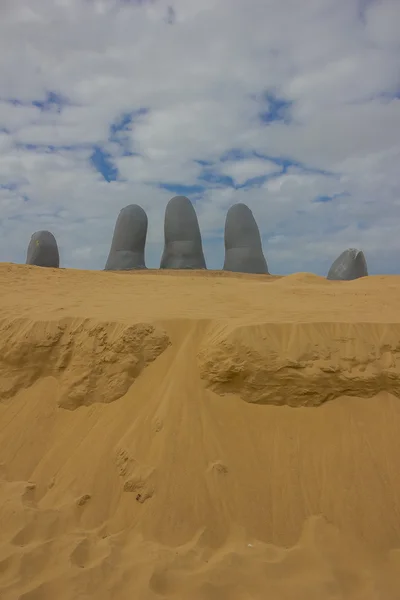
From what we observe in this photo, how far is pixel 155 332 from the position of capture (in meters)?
4.38

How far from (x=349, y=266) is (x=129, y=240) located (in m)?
7.17

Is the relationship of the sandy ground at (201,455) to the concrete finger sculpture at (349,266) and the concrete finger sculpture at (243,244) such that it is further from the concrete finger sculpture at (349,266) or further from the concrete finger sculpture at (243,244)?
the concrete finger sculpture at (243,244)

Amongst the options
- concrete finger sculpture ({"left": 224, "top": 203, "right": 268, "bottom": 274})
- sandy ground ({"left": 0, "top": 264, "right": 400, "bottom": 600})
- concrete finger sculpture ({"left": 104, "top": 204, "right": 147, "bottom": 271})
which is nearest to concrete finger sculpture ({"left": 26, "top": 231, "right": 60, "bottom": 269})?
concrete finger sculpture ({"left": 104, "top": 204, "right": 147, "bottom": 271})

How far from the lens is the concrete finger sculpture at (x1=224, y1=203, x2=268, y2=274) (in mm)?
16094

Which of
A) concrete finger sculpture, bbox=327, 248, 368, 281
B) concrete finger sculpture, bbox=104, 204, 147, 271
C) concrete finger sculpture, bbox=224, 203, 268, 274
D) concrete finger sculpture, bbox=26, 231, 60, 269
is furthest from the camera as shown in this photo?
concrete finger sculpture, bbox=224, 203, 268, 274

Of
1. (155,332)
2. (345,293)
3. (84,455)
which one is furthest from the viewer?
(345,293)

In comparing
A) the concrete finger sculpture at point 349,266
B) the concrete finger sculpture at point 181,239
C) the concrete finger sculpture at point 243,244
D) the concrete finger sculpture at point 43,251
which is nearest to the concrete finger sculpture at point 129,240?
the concrete finger sculpture at point 181,239

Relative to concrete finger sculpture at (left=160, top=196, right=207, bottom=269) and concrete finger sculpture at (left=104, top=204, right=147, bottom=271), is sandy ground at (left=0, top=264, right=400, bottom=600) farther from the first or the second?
concrete finger sculpture at (left=104, top=204, right=147, bottom=271)

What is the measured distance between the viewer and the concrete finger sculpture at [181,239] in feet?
51.8

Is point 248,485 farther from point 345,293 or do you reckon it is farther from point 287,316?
point 345,293

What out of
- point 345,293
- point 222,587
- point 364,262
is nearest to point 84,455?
point 222,587

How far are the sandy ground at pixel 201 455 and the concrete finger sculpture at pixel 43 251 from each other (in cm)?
1126

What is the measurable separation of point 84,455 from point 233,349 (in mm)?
1409

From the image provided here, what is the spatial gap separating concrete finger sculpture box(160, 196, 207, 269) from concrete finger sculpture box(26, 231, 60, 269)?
11.8ft
